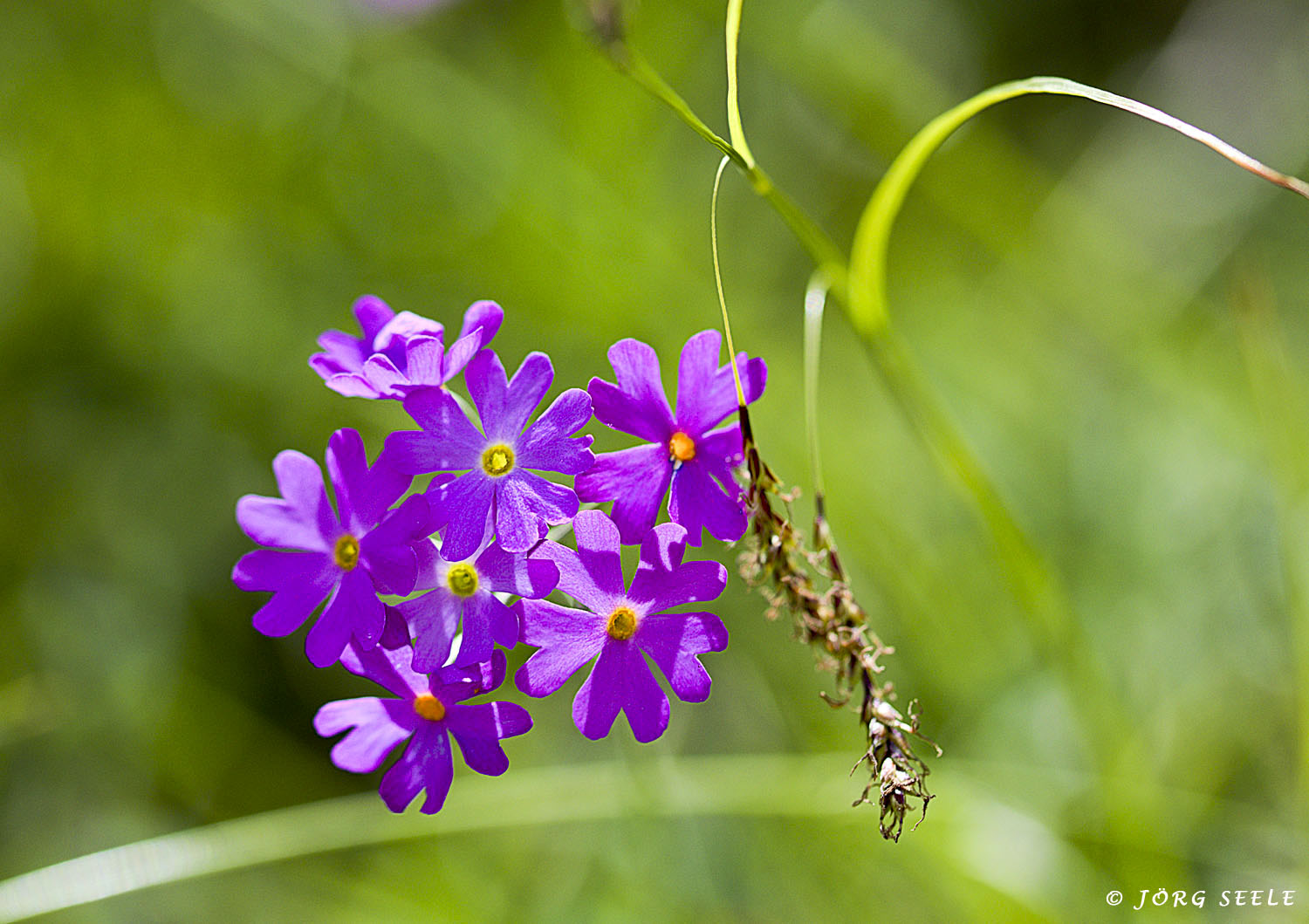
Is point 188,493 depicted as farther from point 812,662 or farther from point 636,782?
point 812,662

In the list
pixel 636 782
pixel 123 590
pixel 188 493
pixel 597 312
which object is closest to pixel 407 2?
pixel 597 312

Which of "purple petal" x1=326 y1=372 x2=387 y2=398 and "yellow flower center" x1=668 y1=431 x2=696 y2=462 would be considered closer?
"purple petal" x1=326 y1=372 x2=387 y2=398

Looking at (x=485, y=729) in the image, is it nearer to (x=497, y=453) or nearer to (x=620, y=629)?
(x=620, y=629)

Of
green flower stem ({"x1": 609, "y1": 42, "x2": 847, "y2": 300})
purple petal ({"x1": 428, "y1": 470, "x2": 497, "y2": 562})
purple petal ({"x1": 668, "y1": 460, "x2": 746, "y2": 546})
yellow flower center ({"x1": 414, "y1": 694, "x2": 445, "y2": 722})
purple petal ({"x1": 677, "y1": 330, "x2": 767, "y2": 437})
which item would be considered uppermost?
green flower stem ({"x1": 609, "y1": 42, "x2": 847, "y2": 300})

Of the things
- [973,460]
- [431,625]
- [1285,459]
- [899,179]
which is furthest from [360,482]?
[1285,459]

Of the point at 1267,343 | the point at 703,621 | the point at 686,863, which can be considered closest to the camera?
the point at 703,621

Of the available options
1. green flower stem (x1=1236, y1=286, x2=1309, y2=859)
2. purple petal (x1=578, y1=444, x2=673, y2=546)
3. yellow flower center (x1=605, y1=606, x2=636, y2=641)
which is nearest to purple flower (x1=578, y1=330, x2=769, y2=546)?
purple petal (x1=578, y1=444, x2=673, y2=546)

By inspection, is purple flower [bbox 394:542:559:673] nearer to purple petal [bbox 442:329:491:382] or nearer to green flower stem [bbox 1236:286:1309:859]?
purple petal [bbox 442:329:491:382]
